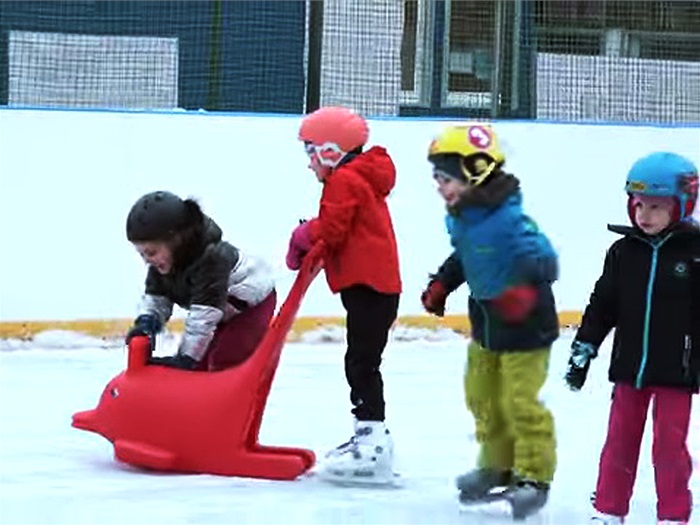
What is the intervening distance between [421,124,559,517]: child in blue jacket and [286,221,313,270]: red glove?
Result: 2.02 feet

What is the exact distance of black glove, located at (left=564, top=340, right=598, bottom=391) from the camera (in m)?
4.22

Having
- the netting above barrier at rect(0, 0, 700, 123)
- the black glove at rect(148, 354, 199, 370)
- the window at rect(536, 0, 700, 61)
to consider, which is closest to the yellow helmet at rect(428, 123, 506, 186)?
the black glove at rect(148, 354, 199, 370)

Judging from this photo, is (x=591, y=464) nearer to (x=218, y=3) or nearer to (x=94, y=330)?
(x=94, y=330)

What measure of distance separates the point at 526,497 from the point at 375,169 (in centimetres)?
109

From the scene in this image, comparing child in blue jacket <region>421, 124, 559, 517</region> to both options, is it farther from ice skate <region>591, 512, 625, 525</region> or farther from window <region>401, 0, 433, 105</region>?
window <region>401, 0, 433, 105</region>

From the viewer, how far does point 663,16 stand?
384 inches

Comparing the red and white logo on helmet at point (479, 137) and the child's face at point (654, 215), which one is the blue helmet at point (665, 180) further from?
the red and white logo on helmet at point (479, 137)

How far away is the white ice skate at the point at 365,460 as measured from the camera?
4914 millimetres

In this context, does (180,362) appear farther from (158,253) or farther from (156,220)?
A: (156,220)

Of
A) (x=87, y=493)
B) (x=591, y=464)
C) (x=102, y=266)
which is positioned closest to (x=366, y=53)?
(x=102, y=266)

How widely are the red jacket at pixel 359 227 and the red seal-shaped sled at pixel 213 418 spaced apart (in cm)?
8

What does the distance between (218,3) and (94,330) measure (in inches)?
99.3

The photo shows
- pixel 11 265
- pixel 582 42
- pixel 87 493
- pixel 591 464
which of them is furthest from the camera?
pixel 582 42

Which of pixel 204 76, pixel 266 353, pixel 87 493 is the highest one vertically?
pixel 204 76
